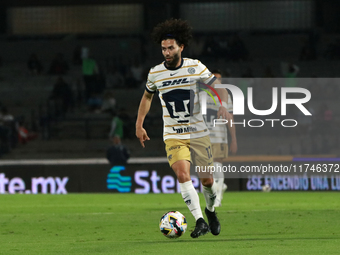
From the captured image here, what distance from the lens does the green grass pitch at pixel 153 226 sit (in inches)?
253

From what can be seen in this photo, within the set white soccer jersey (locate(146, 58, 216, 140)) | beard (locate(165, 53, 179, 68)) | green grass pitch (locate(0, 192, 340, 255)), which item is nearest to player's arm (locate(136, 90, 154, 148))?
white soccer jersey (locate(146, 58, 216, 140))

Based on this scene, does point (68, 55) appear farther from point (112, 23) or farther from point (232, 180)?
point (232, 180)

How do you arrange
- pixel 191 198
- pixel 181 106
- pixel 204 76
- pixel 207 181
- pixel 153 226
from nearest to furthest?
pixel 191 198, pixel 181 106, pixel 204 76, pixel 207 181, pixel 153 226

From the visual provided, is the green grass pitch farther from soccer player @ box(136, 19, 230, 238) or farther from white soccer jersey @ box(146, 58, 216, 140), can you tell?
white soccer jersey @ box(146, 58, 216, 140)

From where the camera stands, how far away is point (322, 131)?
695 inches

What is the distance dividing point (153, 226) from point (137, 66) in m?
16.9

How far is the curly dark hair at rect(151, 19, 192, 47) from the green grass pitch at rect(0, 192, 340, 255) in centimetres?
213

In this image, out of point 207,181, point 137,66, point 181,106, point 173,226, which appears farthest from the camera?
point 137,66

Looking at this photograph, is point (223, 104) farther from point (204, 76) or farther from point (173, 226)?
point (173, 226)

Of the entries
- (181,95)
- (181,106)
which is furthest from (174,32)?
(181,106)

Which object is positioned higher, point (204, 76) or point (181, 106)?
point (204, 76)

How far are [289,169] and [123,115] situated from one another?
6.86 meters

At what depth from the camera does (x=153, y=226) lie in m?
8.60

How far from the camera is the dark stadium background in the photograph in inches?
666
